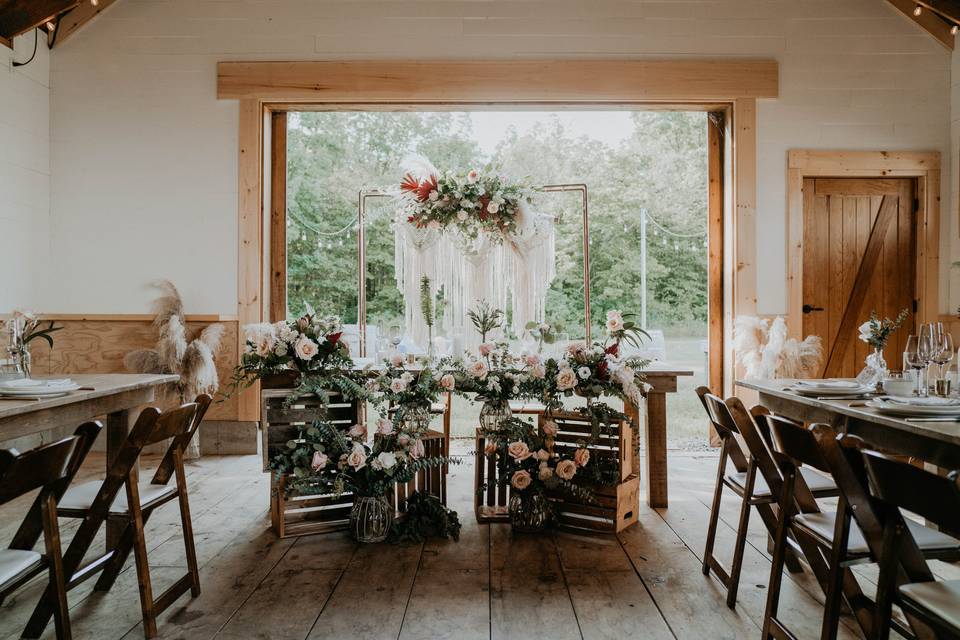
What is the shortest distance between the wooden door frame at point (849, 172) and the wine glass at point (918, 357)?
2.51 metres

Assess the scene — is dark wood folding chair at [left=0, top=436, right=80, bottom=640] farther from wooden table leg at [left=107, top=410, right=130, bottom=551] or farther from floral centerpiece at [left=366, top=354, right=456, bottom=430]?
floral centerpiece at [left=366, top=354, right=456, bottom=430]

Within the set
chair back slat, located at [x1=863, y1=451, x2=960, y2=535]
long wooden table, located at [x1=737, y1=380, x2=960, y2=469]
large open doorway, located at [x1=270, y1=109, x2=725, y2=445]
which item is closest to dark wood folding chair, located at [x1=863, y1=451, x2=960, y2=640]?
chair back slat, located at [x1=863, y1=451, x2=960, y2=535]

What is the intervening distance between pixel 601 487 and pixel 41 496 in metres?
2.11

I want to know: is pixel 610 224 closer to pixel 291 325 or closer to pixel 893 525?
pixel 291 325

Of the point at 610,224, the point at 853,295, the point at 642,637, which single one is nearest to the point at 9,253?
the point at 642,637

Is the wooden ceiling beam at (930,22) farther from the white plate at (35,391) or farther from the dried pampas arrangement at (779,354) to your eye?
the white plate at (35,391)

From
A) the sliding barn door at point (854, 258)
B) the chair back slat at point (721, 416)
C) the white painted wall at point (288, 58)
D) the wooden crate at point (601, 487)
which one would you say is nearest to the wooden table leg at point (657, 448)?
the wooden crate at point (601, 487)

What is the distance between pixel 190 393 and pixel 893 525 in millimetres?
4007

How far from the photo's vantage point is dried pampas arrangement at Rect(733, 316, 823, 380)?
4402mm

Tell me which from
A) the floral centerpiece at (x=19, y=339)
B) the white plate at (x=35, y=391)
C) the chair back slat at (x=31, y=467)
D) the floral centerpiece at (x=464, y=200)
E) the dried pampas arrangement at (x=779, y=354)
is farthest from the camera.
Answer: the dried pampas arrangement at (x=779, y=354)

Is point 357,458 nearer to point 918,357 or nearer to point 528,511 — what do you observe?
point 528,511

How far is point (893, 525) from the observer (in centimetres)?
147

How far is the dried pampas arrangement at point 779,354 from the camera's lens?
440 cm

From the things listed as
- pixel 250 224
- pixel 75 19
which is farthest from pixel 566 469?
pixel 75 19
